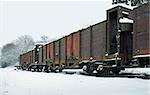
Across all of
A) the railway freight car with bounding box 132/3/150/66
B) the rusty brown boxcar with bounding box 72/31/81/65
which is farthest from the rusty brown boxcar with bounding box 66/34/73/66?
the railway freight car with bounding box 132/3/150/66

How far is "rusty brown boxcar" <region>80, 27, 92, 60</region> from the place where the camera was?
22.9 m

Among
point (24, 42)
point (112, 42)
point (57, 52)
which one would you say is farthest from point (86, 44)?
point (24, 42)

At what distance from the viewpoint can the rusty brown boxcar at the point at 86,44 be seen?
22.9 meters

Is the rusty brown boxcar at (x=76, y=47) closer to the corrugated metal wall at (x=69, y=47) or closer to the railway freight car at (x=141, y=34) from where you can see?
the corrugated metal wall at (x=69, y=47)

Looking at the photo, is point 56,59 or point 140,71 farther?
point 56,59

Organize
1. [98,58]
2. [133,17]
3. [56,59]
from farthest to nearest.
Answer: [56,59], [98,58], [133,17]

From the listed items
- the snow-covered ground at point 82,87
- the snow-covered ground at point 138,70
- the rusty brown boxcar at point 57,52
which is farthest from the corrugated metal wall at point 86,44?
the snow-covered ground at point 82,87

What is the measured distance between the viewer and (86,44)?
23641 mm

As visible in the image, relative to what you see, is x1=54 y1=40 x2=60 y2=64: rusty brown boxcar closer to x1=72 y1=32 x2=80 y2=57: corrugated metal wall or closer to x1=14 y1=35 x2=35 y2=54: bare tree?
x1=72 y1=32 x2=80 y2=57: corrugated metal wall

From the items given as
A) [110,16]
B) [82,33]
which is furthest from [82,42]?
[110,16]

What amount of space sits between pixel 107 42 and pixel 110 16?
1.61m

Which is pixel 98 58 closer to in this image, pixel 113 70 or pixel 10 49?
pixel 113 70

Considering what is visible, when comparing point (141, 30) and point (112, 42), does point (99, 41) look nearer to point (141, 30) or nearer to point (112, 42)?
point (112, 42)

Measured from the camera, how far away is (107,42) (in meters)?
19.0
